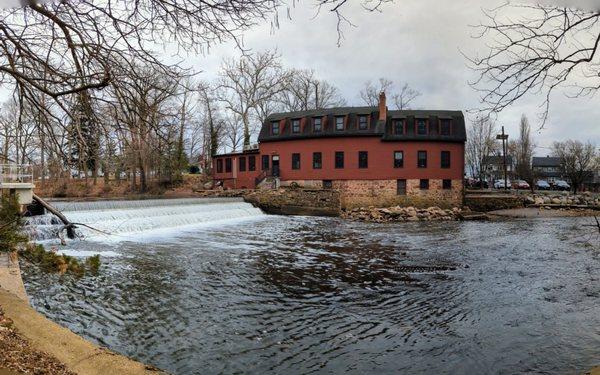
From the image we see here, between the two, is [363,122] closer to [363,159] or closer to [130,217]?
[363,159]

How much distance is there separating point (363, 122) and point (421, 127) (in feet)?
16.4

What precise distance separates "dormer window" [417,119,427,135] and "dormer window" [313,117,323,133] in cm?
844

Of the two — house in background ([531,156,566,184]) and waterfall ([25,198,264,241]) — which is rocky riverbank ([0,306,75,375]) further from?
house in background ([531,156,566,184])

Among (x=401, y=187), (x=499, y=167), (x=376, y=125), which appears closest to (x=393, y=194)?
(x=401, y=187)

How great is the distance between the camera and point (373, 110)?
3791 centimetres

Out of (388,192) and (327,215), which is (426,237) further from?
(388,192)

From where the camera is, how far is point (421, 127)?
3719 cm

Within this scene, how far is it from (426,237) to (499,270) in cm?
746

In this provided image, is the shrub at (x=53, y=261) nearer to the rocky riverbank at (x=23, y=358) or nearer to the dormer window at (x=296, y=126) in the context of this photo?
the rocky riverbank at (x=23, y=358)

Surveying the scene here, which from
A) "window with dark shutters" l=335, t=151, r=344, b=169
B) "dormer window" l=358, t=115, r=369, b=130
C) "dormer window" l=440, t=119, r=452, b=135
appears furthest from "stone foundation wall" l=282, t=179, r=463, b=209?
"dormer window" l=358, t=115, r=369, b=130

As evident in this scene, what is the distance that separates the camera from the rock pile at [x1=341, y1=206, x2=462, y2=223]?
29516 mm

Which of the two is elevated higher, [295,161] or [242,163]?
[242,163]

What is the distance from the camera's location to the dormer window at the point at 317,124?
38594mm

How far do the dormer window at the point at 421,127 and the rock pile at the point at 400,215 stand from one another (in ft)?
25.0
